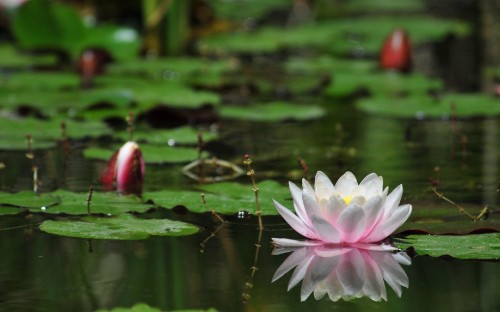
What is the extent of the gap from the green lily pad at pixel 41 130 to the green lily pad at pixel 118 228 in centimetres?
116

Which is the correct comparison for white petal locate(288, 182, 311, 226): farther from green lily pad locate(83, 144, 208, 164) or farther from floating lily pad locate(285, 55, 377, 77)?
floating lily pad locate(285, 55, 377, 77)

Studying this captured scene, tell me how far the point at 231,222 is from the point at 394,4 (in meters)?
6.42

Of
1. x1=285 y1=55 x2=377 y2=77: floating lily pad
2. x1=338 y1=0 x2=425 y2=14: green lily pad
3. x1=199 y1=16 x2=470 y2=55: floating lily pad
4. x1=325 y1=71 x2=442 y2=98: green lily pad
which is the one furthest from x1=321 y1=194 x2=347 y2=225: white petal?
x1=338 y1=0 x2=425 y2=14: green lily pad

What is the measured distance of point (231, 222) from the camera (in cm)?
256

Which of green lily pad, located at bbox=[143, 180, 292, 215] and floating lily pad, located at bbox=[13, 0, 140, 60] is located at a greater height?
floating lily pad, located at bbox=[13, 0, 140, 60]

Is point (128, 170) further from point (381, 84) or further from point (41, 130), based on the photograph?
point (381, 84)

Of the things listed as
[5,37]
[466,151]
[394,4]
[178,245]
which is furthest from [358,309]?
[394,4]

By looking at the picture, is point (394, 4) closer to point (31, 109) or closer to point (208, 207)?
point (31, 109)

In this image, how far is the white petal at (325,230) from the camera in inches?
85.6

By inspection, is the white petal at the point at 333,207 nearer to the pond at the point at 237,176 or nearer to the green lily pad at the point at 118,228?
the pond at the point at 237,176

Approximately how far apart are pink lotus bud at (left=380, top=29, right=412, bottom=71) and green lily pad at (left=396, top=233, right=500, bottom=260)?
3.17m

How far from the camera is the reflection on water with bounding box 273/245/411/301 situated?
2.00 m

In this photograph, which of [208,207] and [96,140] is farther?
[96,140]

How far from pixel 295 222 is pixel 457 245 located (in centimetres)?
32
